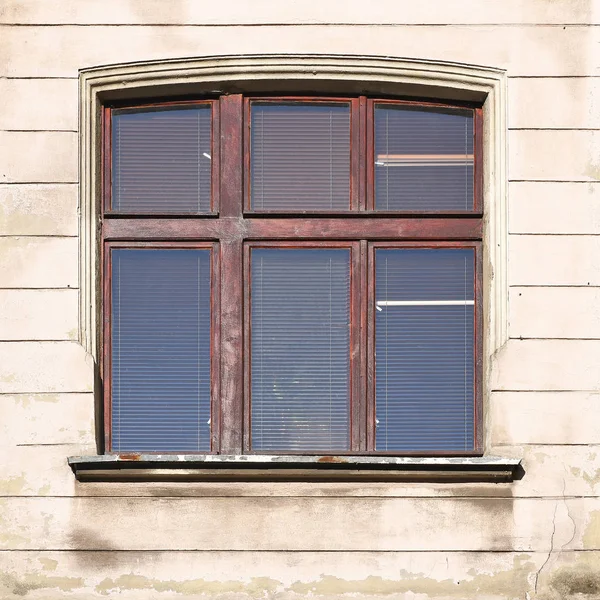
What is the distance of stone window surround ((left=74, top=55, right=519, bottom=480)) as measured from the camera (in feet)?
22.3

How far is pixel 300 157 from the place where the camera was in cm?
705

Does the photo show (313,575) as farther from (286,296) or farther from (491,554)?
(286,296)

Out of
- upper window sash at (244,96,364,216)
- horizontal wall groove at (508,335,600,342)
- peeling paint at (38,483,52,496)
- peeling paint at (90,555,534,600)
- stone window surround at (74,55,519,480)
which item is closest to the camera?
peeling paint at (90,555,534,600)

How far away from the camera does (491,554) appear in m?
6.51

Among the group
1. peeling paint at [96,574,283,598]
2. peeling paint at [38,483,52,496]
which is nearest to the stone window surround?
peeling paint at [38,483,52,496]

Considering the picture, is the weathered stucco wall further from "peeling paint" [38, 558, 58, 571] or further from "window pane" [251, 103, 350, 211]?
"window pane" [251, 103, 350, 211]

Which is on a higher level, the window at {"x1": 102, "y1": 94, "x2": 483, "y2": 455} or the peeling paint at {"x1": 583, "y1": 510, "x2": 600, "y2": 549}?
the window at {"x1": 102, "y1": 94, "x2": 483, "y2": 455}

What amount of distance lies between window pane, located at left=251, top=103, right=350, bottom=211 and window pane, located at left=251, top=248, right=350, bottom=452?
0.96ft

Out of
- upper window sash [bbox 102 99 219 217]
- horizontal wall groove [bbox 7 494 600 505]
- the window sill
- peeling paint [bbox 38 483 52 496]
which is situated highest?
upper window sash [bbox 102 99 219 217]

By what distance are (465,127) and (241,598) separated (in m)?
2.87

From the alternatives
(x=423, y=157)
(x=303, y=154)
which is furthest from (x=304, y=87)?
(x=423, y=157)

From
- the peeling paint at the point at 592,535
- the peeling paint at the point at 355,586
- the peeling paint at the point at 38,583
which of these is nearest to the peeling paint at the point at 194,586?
the peeling paint at the point at 355,586

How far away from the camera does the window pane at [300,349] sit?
6.82 meters

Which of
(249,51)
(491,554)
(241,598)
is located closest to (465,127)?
(249,51)
